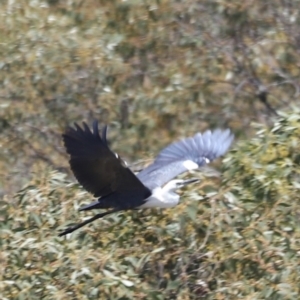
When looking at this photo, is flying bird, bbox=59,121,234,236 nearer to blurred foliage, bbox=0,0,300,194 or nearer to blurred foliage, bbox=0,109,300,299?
blurred foliage, bbox=0,109,300,299

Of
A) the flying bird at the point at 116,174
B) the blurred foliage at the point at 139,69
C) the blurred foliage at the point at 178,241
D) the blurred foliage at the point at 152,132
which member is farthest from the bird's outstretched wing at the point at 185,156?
the blurred foliage at the point at 139,69

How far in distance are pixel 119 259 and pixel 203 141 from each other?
1.59 metres

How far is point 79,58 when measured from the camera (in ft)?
23.9

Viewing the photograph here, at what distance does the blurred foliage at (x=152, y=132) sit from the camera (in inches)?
187

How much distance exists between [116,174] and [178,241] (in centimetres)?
55

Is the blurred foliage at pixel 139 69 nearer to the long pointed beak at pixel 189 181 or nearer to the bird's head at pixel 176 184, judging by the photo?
the bird's head at pixel 176 184

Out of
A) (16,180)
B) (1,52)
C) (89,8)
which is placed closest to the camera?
(16,180)

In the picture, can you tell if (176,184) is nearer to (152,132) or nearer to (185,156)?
(185,156)

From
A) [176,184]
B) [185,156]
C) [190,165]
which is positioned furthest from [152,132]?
[176,184]

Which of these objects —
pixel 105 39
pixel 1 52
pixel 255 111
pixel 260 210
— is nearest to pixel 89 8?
pixel 105 39

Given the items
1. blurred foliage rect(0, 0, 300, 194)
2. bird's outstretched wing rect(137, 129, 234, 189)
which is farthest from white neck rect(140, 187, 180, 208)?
blurred foliage rect(0, 0, 300, 194)

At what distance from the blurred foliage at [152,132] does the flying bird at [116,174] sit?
96mm

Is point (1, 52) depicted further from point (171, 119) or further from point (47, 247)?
point (47, 247)

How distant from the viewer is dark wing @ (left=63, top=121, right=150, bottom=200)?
4.92 metres
